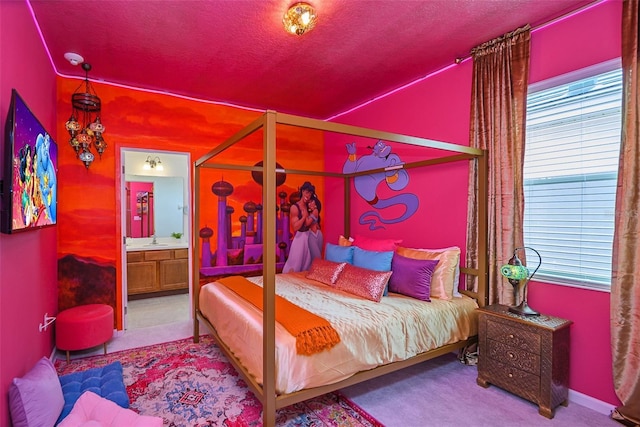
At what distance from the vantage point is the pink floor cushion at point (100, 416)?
5.61 ft

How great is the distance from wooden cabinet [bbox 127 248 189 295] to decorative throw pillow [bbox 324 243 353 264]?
9.16 feet

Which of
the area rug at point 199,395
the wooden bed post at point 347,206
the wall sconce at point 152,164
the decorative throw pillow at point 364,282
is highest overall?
the wall sconce at point 152,164

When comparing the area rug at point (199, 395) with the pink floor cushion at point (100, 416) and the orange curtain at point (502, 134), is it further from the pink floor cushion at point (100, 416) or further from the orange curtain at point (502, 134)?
the orange curtain at point (502, 134)

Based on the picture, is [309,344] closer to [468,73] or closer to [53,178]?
[53,178]

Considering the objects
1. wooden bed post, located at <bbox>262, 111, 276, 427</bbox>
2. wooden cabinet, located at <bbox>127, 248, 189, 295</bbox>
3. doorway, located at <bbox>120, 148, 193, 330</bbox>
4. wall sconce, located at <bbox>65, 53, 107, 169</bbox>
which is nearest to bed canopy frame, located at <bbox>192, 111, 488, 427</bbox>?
wooden bed post, located at <bbox>262, 111, 276, 427</bbox>

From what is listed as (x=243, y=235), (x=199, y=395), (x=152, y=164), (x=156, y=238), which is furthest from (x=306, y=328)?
(x=152, y=164)

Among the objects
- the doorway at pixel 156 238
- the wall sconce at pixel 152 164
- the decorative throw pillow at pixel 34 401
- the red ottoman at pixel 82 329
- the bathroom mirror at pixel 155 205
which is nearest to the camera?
the decorative throw pillow at pixel 34 401

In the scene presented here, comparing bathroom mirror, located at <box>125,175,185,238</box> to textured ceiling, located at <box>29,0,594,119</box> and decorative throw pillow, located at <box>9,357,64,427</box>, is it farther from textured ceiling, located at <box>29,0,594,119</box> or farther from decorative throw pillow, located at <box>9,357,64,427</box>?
decorative throw pillow, located at <box>9,357,64,427</box>

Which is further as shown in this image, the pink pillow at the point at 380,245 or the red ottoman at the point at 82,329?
the pink pillow at the point at 380,245

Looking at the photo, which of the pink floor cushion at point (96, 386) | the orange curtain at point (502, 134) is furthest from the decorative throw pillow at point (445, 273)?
the pink floor cushion at point (96, 386)

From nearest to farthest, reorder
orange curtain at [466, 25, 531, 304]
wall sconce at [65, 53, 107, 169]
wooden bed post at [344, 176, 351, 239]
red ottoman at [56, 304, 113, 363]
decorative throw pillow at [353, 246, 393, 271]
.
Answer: orange curtain at [466, 25, 531, 304]
red ottoman at [56, 304, 113, 363]
decorative throw pillow at [353, 246, 393, 271]
wall sconce at [65, 53, 107, 169]
wooden bed post at [344, 176, 351, 239]

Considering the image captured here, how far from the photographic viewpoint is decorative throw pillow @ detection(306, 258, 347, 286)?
337cm

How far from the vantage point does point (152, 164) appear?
5609 millimetres

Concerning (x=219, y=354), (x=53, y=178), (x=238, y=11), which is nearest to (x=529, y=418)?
(x=219, y=354)
